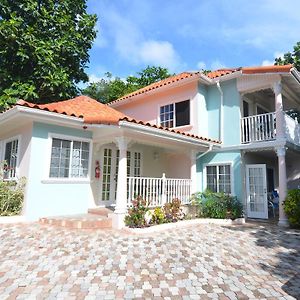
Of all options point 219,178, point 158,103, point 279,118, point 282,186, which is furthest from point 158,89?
point 282,186

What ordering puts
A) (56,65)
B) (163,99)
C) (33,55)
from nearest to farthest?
(163,99) → (33,55) → (56,65)

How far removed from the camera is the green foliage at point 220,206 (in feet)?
36.4

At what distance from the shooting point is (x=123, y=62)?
816 inches

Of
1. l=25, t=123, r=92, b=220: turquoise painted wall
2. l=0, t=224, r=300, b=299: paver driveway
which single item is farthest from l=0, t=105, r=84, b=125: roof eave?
l=0, t=224, r=300, b=299: paver driveway

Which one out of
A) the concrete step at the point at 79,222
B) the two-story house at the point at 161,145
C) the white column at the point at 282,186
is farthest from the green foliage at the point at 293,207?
the concrete step at the point at 79,222

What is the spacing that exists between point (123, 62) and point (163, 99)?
7682 mm

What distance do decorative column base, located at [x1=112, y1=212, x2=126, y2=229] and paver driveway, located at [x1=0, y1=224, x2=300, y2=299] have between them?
22.6 inches

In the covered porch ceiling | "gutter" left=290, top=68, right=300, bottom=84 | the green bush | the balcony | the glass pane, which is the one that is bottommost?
the green bush

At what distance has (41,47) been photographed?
1606cm

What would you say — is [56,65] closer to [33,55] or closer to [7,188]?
[33,55]

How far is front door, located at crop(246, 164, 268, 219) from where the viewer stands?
39.0ft

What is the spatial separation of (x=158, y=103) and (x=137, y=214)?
26.4 feet

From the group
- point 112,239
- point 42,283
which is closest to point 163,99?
point 112,239

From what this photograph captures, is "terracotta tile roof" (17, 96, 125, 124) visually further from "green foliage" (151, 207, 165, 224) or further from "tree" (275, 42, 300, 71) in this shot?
"tree" (275, 42, 300, 71)
